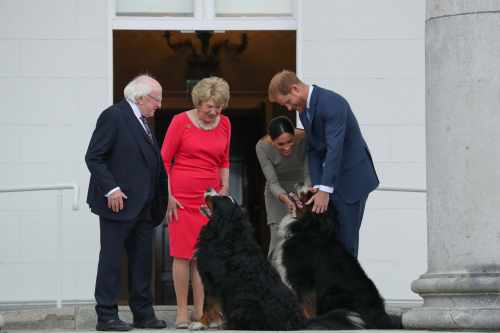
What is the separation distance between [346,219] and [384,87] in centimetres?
259

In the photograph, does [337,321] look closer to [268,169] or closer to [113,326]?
[113,326]

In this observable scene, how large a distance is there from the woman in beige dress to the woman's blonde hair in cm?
39

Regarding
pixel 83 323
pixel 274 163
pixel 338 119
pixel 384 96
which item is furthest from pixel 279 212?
pixel 384 96

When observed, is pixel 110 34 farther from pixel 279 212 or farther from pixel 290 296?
pixel 290 296

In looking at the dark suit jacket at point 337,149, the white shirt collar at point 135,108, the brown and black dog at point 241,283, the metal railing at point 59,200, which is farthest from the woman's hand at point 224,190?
the metal railing at point 59,200

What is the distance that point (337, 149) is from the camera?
8.59 meters

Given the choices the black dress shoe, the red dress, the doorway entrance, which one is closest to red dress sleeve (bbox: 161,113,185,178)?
the red dress

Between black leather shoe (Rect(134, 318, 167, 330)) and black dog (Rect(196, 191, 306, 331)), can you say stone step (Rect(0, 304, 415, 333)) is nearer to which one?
black leather shoe (Rect(134, 318, 167, 330))

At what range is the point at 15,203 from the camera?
10.7m

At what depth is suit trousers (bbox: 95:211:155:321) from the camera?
27.3 ft

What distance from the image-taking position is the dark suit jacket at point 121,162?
27.4 ft

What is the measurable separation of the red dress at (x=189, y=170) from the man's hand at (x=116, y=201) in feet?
2.52

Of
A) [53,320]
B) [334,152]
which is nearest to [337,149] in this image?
[334,152]

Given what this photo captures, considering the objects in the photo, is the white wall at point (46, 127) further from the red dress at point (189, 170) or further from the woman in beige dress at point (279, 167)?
the woman in beige dress at point (279, 167)
